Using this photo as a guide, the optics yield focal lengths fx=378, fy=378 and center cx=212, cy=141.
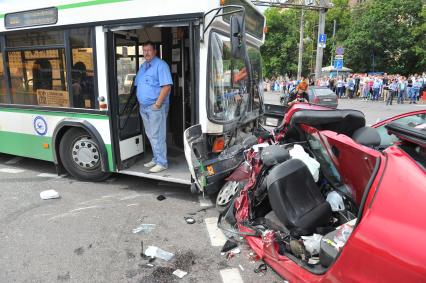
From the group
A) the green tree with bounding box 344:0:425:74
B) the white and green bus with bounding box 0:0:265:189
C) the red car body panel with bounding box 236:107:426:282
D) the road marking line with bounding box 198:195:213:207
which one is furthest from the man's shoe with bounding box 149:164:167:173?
the green tree with bounding box 344:0:425:74

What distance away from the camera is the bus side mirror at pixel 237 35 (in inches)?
155

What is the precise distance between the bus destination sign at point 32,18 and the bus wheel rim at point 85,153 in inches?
68.9

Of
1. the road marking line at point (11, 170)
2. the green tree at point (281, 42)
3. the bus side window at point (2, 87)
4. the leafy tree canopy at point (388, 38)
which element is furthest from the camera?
the green tree at point (281, 42)

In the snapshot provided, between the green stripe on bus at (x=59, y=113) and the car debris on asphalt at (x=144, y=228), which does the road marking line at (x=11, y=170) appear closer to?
the green stripe on bus at (x=59, y=113)

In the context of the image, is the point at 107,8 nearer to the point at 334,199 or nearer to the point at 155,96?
the point at 155,96

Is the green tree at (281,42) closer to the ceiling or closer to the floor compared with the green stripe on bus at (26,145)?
closer to the ceiling

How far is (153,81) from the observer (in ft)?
17.0

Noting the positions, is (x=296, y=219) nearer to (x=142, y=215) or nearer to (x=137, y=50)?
(x=142, y=215)

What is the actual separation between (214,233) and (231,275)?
0.84 metres

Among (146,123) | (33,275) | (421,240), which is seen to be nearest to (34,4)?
(146,123)

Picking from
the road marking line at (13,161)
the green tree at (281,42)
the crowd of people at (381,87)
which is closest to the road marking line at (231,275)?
the road marking line at (13,161)

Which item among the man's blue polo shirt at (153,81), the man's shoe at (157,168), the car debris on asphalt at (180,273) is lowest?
the car debris on asphalt at (180,273)

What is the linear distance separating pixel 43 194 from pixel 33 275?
2090 mm

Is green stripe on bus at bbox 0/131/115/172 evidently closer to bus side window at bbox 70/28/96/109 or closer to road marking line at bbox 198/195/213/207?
bus side window at bbox 70/28/96/109
